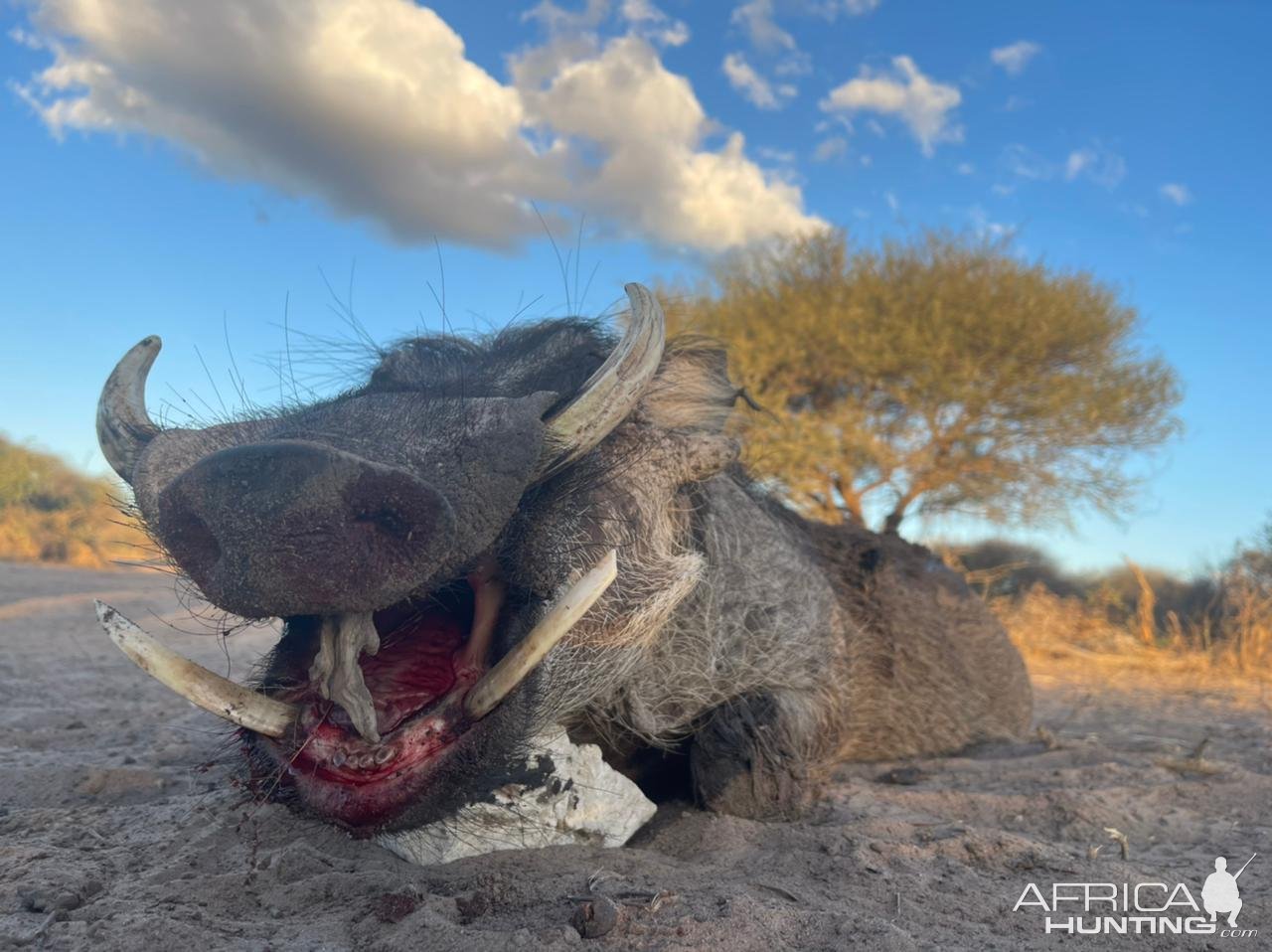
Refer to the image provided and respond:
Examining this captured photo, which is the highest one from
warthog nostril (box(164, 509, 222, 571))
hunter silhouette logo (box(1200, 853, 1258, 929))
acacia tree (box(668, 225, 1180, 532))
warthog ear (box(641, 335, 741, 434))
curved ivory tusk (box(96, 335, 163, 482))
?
acacia tree (box(668, 225, 1180, 532))

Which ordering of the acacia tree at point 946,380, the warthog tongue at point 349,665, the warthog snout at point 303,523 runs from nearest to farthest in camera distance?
the warthog snout at point 303,523
the warthog tongue at point 349,665
the acacia tree at point 946,380

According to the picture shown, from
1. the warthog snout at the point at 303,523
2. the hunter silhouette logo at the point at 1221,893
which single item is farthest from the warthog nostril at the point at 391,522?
the hunter silhouette logo at the point at 1221,893

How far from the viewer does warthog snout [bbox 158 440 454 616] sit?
61.0 inches

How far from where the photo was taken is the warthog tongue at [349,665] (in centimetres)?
171

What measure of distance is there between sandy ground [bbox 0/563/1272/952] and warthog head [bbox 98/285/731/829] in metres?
0.24

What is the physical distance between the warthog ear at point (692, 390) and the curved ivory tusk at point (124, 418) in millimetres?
1389

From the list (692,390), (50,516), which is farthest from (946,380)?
(50,516)

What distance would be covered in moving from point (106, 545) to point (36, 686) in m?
13.9

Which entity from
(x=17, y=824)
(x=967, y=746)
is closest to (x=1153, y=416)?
(x=967, y=746)

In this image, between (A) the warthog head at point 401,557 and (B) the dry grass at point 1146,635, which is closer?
(A) the warthog head at point 401,557

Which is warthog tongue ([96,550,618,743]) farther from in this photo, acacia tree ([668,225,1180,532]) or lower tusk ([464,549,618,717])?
acacia tree ([668,225,1180,532])

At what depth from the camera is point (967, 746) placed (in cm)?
424

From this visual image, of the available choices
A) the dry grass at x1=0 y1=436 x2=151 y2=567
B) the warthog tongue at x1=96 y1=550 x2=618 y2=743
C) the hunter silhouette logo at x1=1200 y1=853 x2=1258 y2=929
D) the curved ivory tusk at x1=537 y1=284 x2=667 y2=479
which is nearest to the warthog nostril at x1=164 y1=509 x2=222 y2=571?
the warthog tongue at x1=96 y1=550 x2=618 y2=743
